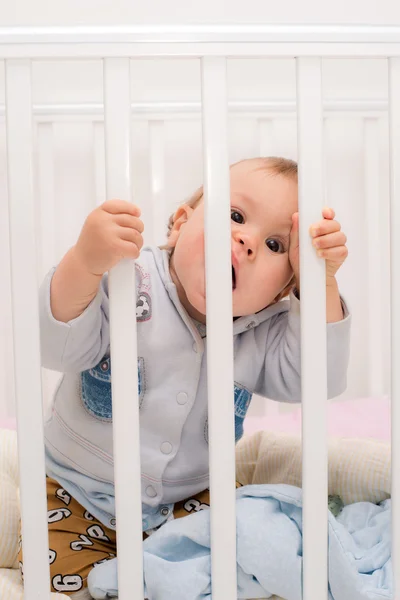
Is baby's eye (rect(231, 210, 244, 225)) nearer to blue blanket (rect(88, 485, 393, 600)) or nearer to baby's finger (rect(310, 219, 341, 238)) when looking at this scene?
baby's finger (rect(310, 219, 341, 238))

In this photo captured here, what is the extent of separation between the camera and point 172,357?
866 millimetres

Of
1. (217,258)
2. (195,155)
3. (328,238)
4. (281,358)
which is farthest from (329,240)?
(195,155)

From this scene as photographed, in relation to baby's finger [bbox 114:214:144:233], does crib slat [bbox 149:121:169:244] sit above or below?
above

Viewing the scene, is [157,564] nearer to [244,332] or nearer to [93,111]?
[244,332]

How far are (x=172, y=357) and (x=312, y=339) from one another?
0.26m

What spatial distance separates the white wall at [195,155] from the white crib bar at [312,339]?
0.66m

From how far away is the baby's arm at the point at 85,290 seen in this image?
0.62 m

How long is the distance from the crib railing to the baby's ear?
0.25 metres

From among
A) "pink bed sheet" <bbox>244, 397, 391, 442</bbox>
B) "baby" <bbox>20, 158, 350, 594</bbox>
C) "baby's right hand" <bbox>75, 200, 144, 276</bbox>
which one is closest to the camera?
"baby's right hand" <bbox>75, 200, 144, 276</bbox>

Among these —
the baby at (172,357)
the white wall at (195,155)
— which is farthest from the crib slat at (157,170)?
the baby at (172,357)

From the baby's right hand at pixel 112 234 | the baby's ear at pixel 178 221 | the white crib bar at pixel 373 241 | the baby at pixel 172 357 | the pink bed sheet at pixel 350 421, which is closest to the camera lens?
the baby's right hand at pixel 112 234

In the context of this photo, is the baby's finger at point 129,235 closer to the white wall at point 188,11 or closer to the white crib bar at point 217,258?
the white crib bar at point 217,258

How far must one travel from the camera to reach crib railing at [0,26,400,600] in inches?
24.5

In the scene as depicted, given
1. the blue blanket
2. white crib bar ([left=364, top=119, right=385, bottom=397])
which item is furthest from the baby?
white crib bar ([left=364, top=119, right=385, bottom=397])
